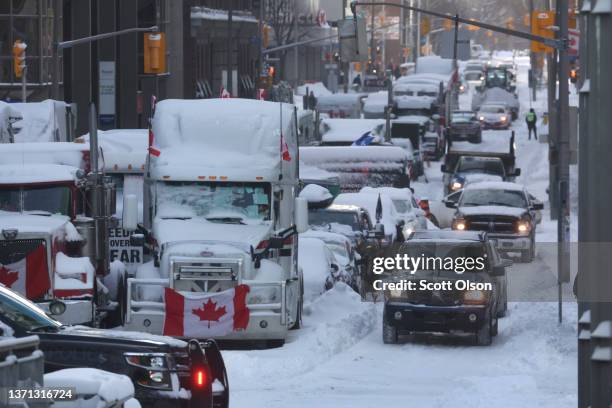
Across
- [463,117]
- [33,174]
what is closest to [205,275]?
[33,174]

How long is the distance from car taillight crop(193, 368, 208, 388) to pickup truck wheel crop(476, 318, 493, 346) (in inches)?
389

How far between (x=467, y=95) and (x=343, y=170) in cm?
8704

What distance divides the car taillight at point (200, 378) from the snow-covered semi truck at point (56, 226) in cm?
705

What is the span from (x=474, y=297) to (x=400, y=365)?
2.18m

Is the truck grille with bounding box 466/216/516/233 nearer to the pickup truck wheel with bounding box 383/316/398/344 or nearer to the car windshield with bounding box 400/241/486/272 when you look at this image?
the car windshield with bounding box 400/241/486/272

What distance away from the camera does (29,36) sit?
2140 inches

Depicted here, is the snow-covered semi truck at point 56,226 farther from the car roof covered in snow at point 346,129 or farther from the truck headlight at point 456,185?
the car roof covered in snow at point 346,129

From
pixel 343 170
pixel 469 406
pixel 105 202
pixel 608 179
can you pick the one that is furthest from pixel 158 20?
pixel 608 179

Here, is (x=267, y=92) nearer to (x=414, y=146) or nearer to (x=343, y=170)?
(x=414, y=146)

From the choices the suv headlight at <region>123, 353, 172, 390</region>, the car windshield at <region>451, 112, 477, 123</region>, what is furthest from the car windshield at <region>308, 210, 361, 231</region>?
the car windshield at <region>451, 112, 477, 123</region>

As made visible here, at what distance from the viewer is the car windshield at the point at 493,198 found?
122 ft

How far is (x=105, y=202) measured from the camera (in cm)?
2216

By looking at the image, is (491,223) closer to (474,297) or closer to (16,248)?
(474,297)

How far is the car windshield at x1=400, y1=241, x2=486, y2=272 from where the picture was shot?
22.2 metres
